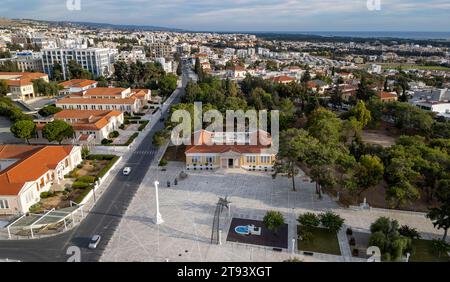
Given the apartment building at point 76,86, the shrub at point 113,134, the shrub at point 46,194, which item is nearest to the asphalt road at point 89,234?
the shrub at point 46,194

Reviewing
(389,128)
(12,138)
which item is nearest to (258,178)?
(389,128)

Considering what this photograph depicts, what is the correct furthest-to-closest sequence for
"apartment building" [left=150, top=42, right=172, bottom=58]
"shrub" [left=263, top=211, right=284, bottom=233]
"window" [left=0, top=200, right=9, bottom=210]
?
"apartment building" [left=150, top=42, right=172, bottom=58]
"window" [left=0, top=200, right=9, bottom=210]
"shrub" [left=263, top=211, right=284, bottom=233]

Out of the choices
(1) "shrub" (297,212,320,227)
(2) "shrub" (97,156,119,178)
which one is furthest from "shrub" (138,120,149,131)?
(1) "shrub" (297,212,320,227)

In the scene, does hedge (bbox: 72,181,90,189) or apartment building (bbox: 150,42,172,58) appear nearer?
hedge (bbox: 72,181,90,189)

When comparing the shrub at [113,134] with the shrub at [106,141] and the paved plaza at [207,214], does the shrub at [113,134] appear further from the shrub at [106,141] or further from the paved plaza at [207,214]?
the paved plaza at [207,214]

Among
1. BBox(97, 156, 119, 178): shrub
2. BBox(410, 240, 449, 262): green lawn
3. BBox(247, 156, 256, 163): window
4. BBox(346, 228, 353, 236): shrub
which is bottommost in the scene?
BBox(410, 240, 449, 262): green lawn

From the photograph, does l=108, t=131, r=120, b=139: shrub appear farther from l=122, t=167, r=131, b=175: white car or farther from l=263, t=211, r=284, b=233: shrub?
l=263, t=211, r=284, b=233: shrub
